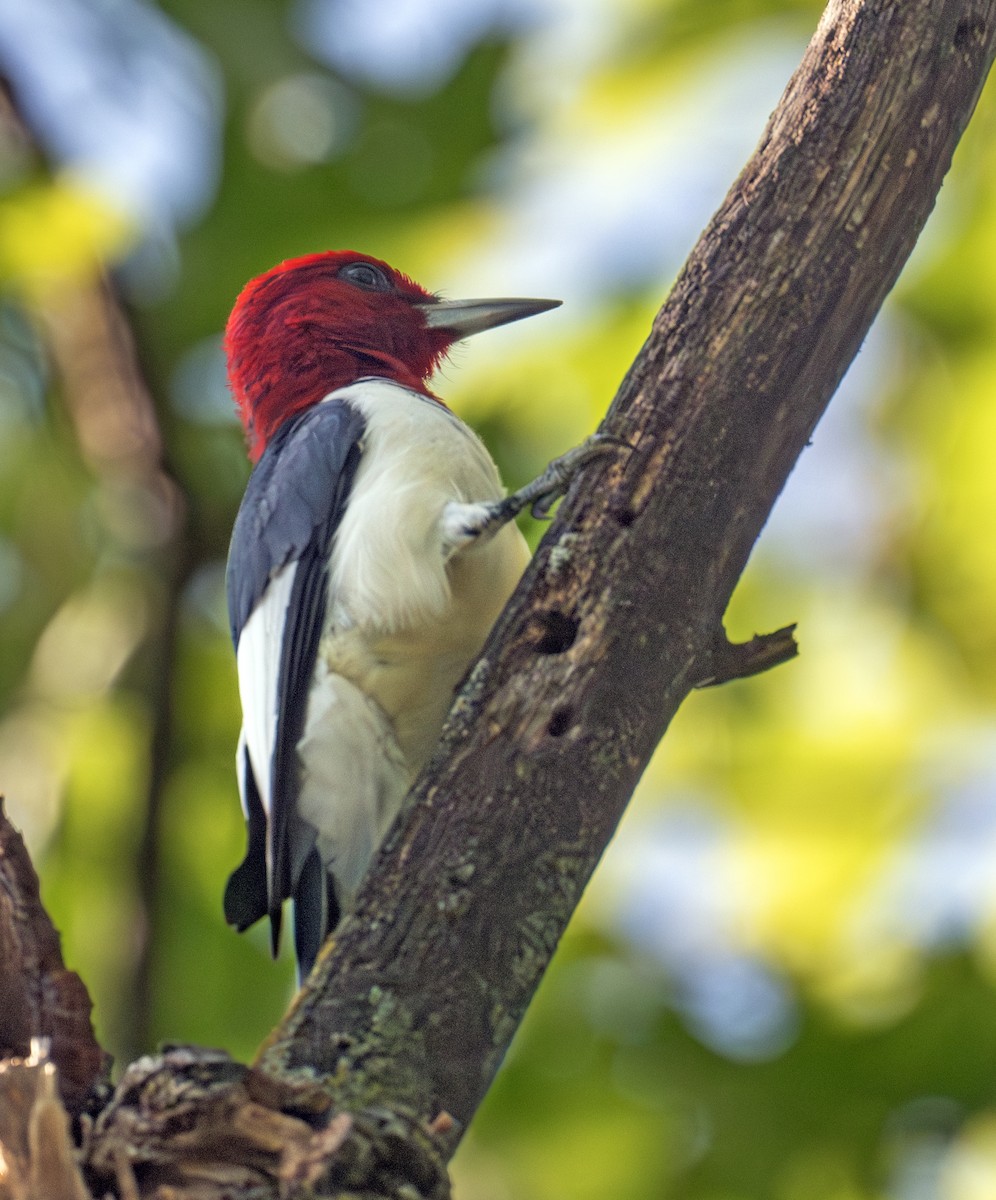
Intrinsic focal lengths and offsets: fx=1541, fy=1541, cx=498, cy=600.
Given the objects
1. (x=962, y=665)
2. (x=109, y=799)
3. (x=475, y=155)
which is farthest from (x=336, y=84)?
(x=962, y=665)

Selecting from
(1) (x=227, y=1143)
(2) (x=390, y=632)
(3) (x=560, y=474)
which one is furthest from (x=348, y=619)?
(1) (x=227, y=1143)

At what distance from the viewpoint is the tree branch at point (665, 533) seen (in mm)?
2309

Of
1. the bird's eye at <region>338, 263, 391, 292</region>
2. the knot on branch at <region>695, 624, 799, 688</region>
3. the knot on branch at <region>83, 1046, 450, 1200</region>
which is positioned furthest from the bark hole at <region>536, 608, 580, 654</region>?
the bird's eye at <region>338, 263, 391, 292</region>

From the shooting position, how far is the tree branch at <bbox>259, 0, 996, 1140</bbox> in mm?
2309

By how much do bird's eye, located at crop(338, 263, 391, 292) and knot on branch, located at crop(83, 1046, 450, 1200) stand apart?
2.66 metres

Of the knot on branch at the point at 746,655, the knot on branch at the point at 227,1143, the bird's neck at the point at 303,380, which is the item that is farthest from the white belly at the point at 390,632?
the knot on branch at the point at 227,1143

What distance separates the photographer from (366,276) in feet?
13.9

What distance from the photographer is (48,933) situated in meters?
2.19

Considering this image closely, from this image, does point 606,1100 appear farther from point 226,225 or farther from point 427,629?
point 226,225

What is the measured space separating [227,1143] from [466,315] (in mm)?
2753

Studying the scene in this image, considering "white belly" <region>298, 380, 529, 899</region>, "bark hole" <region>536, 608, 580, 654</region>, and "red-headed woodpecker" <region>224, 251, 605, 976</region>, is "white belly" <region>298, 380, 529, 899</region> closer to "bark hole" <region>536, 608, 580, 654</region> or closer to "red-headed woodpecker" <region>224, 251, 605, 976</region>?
"red-headed woodpecker" <region>224, 251, 605, 976</region>

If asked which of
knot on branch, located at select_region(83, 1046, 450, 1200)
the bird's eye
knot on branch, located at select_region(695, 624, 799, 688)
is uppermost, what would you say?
the bird's eye

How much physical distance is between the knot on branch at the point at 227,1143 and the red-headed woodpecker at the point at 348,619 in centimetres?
102

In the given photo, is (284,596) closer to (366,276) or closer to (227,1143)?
(366,276)
